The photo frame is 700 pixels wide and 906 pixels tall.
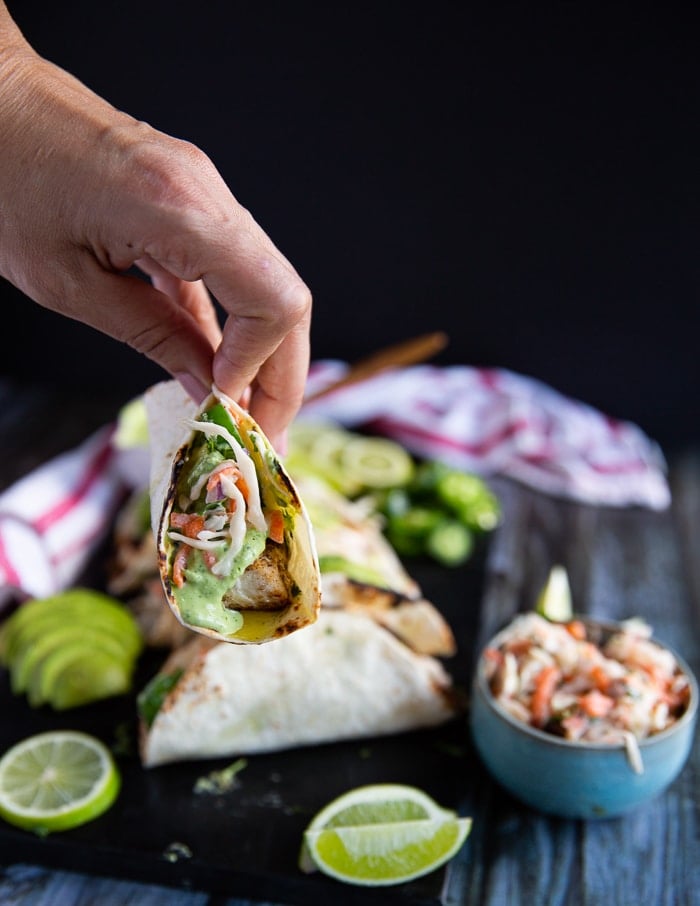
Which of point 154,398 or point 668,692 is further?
point 668,692

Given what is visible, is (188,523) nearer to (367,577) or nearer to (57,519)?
(367,577)

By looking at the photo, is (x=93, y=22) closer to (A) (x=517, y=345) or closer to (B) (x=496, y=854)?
(A) (x=517, y=345)

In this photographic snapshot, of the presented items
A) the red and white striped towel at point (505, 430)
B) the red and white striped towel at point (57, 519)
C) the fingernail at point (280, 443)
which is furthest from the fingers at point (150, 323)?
the red and white striped towel at point (505, 430)

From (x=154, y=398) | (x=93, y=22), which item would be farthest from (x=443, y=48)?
(x=154, y=398)

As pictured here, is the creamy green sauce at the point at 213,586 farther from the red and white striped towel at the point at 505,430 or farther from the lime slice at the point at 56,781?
the red and white striped towel at the point at 505,430

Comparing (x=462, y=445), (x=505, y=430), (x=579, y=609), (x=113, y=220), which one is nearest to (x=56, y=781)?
(x=113, y=220)

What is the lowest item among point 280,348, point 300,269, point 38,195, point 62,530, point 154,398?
point 62,530

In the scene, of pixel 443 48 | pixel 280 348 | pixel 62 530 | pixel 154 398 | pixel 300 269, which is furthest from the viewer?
pixel 300 269
